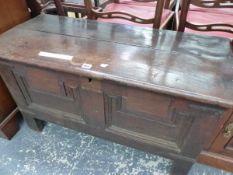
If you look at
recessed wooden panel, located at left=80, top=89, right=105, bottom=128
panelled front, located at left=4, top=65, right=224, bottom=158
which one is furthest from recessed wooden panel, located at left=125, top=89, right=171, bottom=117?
recessed wooden panel, located at left=80, top=89, right=105, bottom=128

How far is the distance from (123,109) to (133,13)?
0.93 meters

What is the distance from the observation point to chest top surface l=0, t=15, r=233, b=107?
0.68m

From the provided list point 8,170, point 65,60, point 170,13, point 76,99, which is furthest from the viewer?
point 170,13

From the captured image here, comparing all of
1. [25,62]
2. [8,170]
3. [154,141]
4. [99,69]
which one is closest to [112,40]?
[99,69]

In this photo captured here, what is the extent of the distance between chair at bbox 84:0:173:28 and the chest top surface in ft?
0.58

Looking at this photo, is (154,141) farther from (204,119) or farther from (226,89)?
(226,89)

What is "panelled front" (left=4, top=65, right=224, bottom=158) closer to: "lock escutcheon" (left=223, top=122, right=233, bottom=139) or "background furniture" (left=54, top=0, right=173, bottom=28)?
"lock escutcheon" (left=223, top=122, right=233, bottom=139)

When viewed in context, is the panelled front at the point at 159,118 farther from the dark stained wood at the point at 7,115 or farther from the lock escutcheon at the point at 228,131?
the dark stained wood at the point at 7,115

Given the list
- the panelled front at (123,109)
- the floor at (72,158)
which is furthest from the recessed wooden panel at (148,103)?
the floor at (72,158)

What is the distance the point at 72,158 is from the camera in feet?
3.79

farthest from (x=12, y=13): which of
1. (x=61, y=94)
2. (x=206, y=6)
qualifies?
(x=206, y=6)

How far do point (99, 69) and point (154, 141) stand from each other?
449 mm

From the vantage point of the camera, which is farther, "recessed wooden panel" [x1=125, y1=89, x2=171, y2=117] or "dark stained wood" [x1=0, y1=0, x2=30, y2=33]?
"dark stained wood" [x1=0, y1=0, x2=30, y2=33]

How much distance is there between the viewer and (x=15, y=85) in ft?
3.27
